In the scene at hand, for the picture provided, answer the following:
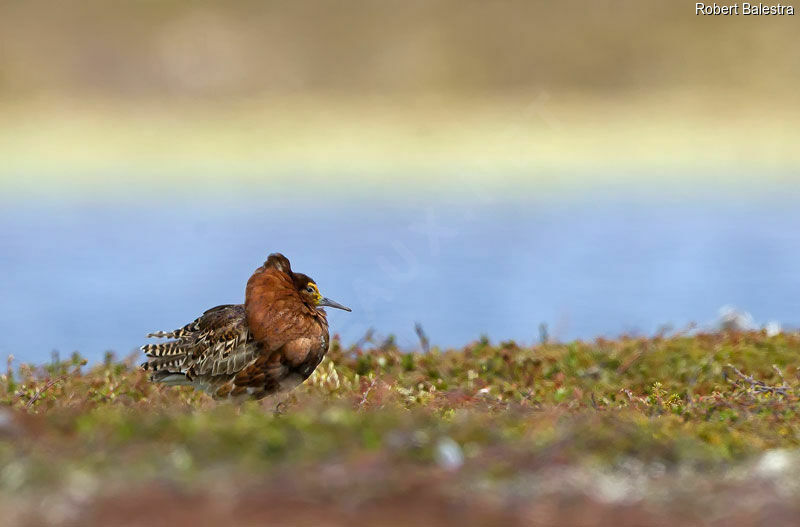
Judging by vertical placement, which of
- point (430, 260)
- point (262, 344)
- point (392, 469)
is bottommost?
point (392, 469)

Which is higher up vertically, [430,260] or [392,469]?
[430,260]

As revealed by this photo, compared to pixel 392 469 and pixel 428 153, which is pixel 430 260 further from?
pixel 392 469

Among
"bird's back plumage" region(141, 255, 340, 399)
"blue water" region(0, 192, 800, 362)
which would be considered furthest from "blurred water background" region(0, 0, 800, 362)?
"bird's back plumage" region(141, 255, 340, 399)

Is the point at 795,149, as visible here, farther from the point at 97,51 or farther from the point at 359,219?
the point at 97,51

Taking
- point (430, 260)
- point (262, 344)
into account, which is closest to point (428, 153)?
point (430, 260)

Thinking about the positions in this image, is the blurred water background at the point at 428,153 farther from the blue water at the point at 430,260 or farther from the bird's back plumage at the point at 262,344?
the bird's back plumage at the point at 262,344

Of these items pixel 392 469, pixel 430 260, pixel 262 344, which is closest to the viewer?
pixel 392 469

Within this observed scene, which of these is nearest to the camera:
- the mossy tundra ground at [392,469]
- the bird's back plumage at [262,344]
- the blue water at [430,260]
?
the mossy tundra ground at [392,469]

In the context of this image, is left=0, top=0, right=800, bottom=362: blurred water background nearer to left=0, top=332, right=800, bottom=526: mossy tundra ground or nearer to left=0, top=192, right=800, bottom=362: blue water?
left=0, top=192, right=800, bottom=362: blue water

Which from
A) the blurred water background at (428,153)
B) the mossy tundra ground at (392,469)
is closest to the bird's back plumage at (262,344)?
the mossy tundra ground at (392,469)
